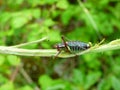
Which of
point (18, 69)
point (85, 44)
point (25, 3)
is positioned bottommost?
point (85, 44)

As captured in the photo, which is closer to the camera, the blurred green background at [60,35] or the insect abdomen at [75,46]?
the insect abdomen at [75,46]

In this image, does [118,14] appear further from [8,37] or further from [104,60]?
[8,37]

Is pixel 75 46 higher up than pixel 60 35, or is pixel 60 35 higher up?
pixel 60 35

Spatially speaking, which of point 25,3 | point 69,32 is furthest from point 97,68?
point 25,3

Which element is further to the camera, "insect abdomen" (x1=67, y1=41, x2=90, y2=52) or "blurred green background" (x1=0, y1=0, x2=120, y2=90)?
"blurred green background" (x1=0, y1=0, x2=120, y2=90)

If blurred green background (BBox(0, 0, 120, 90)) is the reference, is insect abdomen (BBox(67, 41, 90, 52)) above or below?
below

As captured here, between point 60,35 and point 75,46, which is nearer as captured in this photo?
point 75,46

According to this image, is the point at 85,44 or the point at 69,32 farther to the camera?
the point at 69,32

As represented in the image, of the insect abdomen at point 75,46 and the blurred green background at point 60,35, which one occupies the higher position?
the blurred green background at point 60,35
